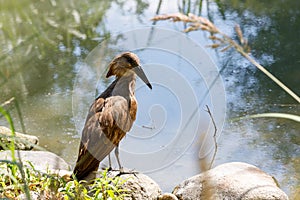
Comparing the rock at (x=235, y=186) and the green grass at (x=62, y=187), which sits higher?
the green grass at (x=62, y=187)

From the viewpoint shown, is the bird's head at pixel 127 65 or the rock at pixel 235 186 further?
the bird's head at pixel 127 65

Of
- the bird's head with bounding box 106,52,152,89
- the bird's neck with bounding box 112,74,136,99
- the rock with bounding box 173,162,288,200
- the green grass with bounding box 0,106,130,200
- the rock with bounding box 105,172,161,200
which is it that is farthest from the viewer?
the bird's head with bounding box 106,52,152,89

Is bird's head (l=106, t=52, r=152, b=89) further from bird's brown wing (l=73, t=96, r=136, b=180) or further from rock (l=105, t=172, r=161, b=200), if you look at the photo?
rock (l=105, t=172, r=161, b=200)

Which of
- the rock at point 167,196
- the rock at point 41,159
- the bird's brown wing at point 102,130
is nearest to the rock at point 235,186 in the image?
the rock at point 167,196

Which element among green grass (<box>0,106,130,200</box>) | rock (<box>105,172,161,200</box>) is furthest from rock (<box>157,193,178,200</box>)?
green grass (<box>0,106,130,200</box>)

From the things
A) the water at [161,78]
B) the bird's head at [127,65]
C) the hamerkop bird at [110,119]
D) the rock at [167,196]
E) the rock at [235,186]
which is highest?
the bird's head at [127,65]

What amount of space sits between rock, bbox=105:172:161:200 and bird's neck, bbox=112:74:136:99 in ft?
1.80

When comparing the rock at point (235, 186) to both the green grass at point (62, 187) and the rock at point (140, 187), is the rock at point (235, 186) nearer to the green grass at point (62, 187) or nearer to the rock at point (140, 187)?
the rock at point (140, 187)

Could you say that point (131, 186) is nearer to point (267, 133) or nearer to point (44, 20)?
point (267, 133)

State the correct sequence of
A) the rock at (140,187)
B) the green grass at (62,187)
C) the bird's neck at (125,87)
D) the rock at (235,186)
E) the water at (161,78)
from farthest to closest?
the water at (161,78), the bird's neck at (125,87), the rock at (140,187), the rock at (235,186), the green grass at (62,187)

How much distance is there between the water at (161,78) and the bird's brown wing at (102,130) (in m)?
0.52

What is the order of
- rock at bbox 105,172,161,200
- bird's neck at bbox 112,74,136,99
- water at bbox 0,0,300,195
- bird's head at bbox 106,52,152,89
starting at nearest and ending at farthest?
rock at bbox 105,172,161,200
bird's neck at bbox 112,74,136,99
bird's head at bbox 106,52,152,89
water at bbox 0,0,300,195

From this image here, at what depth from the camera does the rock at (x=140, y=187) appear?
3.54m

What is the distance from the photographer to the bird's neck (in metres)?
3.84
